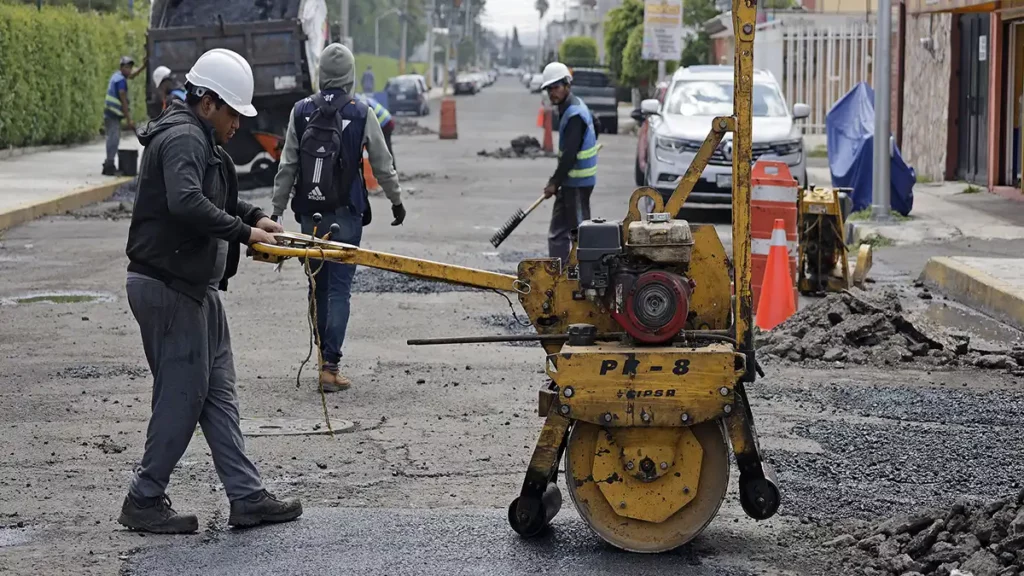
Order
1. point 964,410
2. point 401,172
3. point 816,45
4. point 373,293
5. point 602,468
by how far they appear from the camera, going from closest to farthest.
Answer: point 602,468
point 964,410
point 373,293
point 401,172
point 816,45

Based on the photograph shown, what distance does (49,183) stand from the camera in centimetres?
2144

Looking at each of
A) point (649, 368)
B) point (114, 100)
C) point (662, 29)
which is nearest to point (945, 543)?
point (649, 368)

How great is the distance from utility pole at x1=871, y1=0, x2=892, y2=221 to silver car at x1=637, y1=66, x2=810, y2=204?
4.89 feet

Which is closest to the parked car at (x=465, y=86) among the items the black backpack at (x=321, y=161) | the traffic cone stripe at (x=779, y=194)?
the traffic cone stripe at (x=779, y=194)

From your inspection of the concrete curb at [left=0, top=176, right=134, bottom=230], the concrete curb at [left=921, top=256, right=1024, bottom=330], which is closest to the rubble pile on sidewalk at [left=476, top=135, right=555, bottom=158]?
the concrete curb at [left=0, top=176, right=134, bottom=230]

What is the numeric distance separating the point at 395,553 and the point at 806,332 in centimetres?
505

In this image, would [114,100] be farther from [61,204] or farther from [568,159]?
[568,159]

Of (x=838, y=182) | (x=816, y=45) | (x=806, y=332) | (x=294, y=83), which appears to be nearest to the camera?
(x=806, y=332)

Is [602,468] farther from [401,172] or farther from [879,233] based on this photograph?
[401,172]

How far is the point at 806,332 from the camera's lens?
9.68 metres

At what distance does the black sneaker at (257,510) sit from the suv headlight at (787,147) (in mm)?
13572

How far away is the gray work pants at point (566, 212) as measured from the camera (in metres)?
11.6

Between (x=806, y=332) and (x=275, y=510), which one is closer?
(x=275, y=510)

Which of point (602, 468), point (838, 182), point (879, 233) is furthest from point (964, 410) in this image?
point (838, 182)
